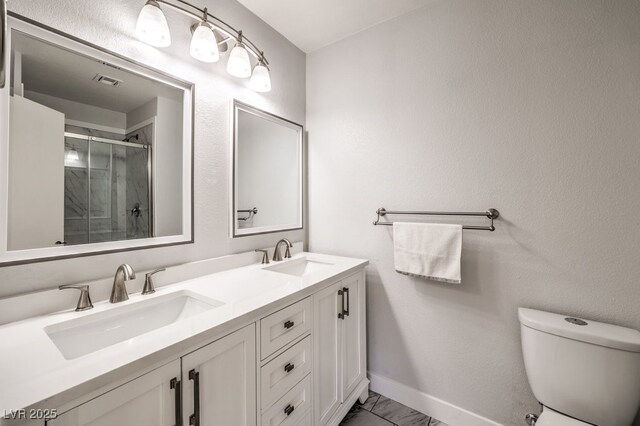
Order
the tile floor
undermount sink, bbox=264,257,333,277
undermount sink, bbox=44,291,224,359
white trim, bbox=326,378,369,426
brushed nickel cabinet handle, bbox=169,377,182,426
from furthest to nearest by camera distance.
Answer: undermount sink, bbox=264,257,333,277, the tile floor, white trim, bbox=326,378,369,426, undermount sink, bbox=44,291,224,359, brushed nickel cabinet handle, bbox=169,377,182,426

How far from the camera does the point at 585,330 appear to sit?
41.3 inches

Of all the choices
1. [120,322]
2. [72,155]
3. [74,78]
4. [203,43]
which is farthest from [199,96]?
[120,322]

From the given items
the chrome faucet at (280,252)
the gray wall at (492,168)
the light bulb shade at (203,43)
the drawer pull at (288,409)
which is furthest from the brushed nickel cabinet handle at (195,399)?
the light bulb shade at (203,43)

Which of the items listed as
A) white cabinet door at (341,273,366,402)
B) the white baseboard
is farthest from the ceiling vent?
the white baseboard

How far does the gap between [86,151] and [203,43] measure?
692mm

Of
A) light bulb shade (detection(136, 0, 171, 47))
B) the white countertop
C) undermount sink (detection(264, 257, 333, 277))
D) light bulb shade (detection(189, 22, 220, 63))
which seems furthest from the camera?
undermount sink (detection(264, 257, 333, 277))

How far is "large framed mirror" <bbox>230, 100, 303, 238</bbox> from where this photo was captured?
1547 millimetres

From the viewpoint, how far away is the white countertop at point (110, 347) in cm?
54

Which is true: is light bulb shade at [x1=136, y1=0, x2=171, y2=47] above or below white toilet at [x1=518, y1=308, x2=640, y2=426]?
above

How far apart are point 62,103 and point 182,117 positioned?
436mm

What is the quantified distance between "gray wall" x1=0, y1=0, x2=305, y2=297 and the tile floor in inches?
44.9

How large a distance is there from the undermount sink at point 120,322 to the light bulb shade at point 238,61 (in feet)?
3.74

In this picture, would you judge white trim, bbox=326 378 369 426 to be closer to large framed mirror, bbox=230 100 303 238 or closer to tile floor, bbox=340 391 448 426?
tile floor, bbox=340 391 448 426

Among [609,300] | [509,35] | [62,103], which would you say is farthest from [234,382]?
[509,35]
